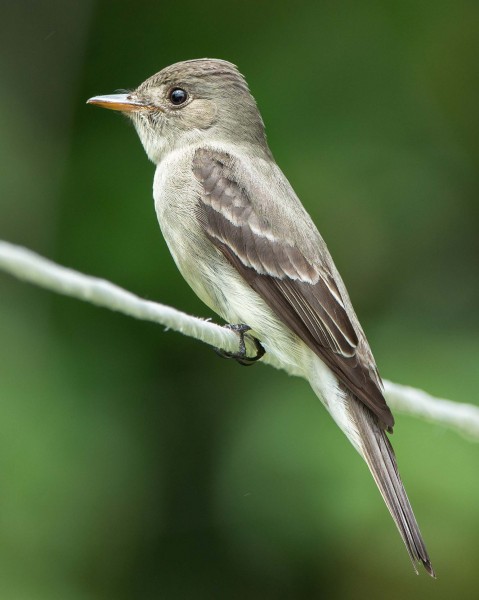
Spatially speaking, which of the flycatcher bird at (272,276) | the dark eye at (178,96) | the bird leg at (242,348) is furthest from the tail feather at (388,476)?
the dark eye at (178,96)

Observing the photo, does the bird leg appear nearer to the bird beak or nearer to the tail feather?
the tail feather

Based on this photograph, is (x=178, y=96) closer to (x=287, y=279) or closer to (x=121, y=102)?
(x=121, y=102)

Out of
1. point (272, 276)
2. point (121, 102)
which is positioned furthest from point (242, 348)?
point (121, 102)

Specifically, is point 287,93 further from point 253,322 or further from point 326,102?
point 253,322

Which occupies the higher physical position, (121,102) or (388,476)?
(121,102)

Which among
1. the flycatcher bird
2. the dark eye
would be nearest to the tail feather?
the flycatcher bird
